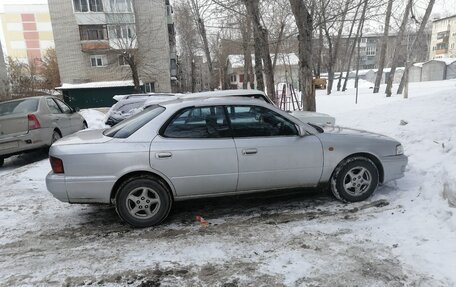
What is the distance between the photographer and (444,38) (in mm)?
81750

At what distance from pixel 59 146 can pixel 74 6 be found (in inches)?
1318

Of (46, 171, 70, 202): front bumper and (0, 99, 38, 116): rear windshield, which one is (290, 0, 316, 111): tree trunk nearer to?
(0, 99, 38, 116): rear windshield

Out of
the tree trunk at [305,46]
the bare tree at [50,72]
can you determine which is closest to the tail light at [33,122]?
the tree trunk at [305,46]

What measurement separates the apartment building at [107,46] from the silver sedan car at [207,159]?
28815 millimetres

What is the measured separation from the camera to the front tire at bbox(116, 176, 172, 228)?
4086 millimetres

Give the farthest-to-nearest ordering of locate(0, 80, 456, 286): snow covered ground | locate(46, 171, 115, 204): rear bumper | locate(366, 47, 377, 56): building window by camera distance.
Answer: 1. locate(366, 47, 377, 56): building window
2. locate(46, 171, 115, 204): rear bumper
3. locate(0, 80, 456, 286): snow covered ground

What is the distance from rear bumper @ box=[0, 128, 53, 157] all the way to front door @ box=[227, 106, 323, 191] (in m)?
5.64

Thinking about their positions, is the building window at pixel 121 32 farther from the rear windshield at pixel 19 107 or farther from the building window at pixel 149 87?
the rear windshield at pixel 19 107

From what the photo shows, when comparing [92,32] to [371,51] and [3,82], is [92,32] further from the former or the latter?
[371,51]

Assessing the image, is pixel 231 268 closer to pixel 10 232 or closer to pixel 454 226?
pixel 454 226

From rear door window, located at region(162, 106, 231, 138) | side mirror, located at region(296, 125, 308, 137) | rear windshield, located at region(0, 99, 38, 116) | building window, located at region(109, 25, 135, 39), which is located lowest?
side mirror, located at region(296, 125, 308, 137)

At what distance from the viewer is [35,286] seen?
10.2 ft

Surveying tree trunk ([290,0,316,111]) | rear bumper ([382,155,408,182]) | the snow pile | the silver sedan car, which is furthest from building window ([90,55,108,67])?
rear bumper ([382,155,408,182])

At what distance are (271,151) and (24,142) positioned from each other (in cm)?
617
